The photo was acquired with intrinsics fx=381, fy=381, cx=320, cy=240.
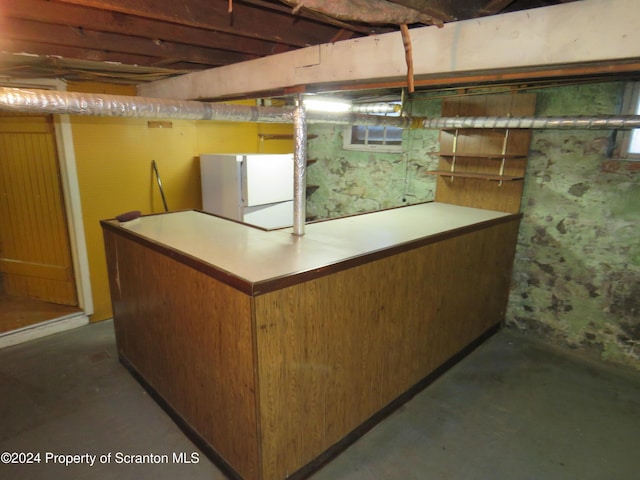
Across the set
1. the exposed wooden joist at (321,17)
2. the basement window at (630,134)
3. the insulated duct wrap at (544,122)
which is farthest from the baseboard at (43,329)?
the basement window at (630,134)

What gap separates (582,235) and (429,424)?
1.92 meters

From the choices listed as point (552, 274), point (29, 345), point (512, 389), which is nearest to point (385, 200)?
point (552, 274)

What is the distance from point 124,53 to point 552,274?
141 inches

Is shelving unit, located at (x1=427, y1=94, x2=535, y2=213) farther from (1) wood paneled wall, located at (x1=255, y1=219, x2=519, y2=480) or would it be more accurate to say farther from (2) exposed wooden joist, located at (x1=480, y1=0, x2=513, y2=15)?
(2) exposed wooden joist, located at (x1=480, y1=0, x2=513, y2=15)

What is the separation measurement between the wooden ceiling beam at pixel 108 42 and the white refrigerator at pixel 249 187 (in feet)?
4.02

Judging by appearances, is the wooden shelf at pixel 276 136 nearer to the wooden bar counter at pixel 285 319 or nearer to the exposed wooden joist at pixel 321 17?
the wooden bar counter at pixel 285 319

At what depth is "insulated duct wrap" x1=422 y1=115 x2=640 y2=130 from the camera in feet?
7.72

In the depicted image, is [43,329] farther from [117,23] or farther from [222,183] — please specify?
[117,23]

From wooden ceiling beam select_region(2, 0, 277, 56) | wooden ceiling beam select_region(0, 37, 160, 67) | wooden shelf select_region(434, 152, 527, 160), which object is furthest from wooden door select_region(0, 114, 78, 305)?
wooden shelf select_region(434, 152, 527, 160)

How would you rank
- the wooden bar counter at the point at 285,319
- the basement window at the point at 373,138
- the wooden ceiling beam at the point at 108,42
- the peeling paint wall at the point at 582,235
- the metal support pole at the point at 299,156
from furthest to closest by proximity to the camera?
the basement window at the point at 373,138 → the peeling paint wall at the point at 582,235 → the metal support pole at the point at 299,156 → the wooden ceiling beam at the point at 108,42 → the wooden bar counter at the point at 285,319

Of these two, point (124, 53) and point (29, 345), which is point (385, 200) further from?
point (29, 345)

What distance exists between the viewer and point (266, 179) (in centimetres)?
387

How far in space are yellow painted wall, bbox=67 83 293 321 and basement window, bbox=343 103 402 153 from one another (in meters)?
1.40

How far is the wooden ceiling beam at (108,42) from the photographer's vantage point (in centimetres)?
189
